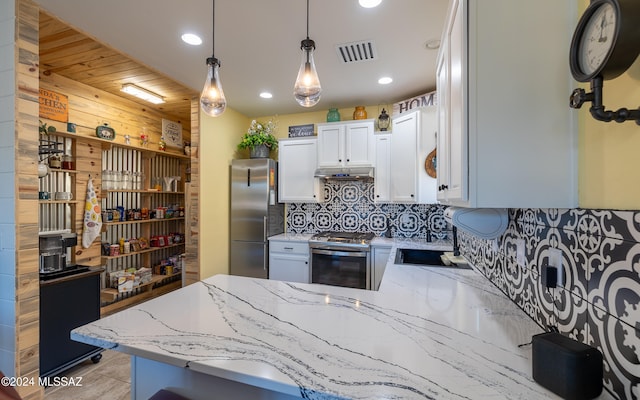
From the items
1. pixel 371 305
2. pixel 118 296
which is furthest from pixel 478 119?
pixel 118 296

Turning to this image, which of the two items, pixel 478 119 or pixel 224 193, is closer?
pixel 478 119

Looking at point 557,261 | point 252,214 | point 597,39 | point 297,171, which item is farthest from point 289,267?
point 597,39

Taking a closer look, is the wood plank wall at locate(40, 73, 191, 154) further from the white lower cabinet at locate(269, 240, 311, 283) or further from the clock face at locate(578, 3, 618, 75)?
the clock face at locate(578, 3, 618, 75)

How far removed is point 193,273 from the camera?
3.25 metres

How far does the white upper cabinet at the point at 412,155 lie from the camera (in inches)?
114

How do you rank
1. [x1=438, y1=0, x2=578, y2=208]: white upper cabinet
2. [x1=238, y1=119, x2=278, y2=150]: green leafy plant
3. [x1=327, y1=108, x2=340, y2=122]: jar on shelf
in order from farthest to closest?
[x1=238, y1=119, x2=278, y2=150]: green leafy plant, [x1=327, y1=108, x2=340, y2=122]: jar on shelf, [x1=438, y1=0, x2=578, y2=208]: white upper cabinet

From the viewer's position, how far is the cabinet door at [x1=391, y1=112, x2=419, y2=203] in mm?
3039

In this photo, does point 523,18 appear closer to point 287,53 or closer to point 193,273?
point 287,53

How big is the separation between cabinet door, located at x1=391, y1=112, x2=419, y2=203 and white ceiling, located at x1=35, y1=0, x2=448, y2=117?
1.39 feet

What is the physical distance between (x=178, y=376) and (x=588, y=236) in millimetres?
1480

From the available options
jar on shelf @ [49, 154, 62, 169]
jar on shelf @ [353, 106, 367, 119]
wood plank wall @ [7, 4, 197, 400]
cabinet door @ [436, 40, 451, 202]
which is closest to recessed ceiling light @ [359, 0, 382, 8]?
cabinet door @ [436, 40, 451, 202]

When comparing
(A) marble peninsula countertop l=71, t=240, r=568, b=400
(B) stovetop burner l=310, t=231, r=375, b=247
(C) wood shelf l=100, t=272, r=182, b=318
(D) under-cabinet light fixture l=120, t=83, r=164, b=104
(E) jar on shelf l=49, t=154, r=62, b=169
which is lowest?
(C) wood shelf l=100, t=272, r=182, b=318

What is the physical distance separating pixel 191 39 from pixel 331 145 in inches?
73.4

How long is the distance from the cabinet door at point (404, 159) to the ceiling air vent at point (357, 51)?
89 centimetres
